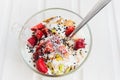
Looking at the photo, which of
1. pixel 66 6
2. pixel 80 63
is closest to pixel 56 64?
pixel 80 63

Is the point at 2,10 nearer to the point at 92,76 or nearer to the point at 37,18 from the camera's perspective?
the point at 37,18

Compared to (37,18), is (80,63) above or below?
below

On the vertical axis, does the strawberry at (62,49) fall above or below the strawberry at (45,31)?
below

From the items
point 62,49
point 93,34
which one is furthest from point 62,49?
point 93,34

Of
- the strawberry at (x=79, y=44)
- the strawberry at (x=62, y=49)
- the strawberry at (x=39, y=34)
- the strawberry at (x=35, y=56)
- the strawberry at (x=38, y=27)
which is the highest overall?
the strawberry at (x=38, y=27)

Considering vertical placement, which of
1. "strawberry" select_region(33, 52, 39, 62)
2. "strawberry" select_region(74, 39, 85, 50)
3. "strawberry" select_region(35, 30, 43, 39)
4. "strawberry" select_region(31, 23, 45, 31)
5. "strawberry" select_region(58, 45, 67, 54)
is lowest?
"strawberry" select_region(33, 52, 39, 62)
